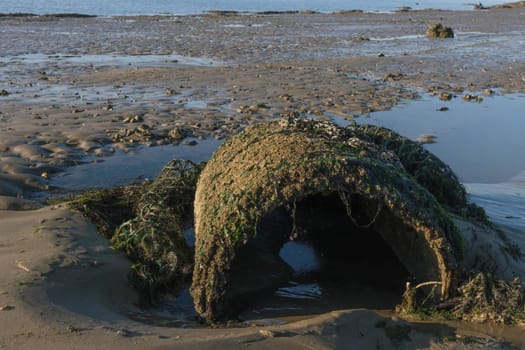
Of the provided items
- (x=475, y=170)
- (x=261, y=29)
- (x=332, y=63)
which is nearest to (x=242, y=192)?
(x=475, y=170)

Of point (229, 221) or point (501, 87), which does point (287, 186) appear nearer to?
point (229, 221)

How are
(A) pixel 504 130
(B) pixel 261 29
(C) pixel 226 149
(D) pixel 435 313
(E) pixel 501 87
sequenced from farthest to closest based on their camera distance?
(B) pixel 261 29
(E) pixel 501 87
(A) pixel 504 130
(C) pixel 226 149
(D) pixel 435 313

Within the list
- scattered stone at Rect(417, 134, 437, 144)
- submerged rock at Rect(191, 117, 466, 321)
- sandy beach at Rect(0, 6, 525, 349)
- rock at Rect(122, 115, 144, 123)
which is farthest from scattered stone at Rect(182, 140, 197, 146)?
submerged rock at Rect(191, 117, 466, 321)

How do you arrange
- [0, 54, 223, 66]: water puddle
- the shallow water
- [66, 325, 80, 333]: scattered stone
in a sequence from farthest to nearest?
1. [0, 54, 223, 66]: water puddle
2. the shallow water
3. [66, 325, 80, 333]: scattered stone

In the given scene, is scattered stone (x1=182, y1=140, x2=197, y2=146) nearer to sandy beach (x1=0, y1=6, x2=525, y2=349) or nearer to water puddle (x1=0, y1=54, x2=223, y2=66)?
sandy beach (x1=0, y1=6, x2=525, y2=349)

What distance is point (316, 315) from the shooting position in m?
4.32

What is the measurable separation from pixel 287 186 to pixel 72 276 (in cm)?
179

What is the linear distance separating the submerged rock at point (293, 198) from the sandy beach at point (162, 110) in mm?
420

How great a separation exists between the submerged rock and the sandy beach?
0.42 m

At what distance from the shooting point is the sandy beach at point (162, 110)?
383 cm

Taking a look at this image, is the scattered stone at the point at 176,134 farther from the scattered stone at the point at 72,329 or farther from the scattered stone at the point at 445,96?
the scattered stone at the point at 445,96

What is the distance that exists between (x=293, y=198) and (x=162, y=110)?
7.21 m

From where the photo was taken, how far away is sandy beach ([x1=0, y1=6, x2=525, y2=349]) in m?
3.83

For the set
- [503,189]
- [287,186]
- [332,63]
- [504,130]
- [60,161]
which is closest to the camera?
[287,186]
